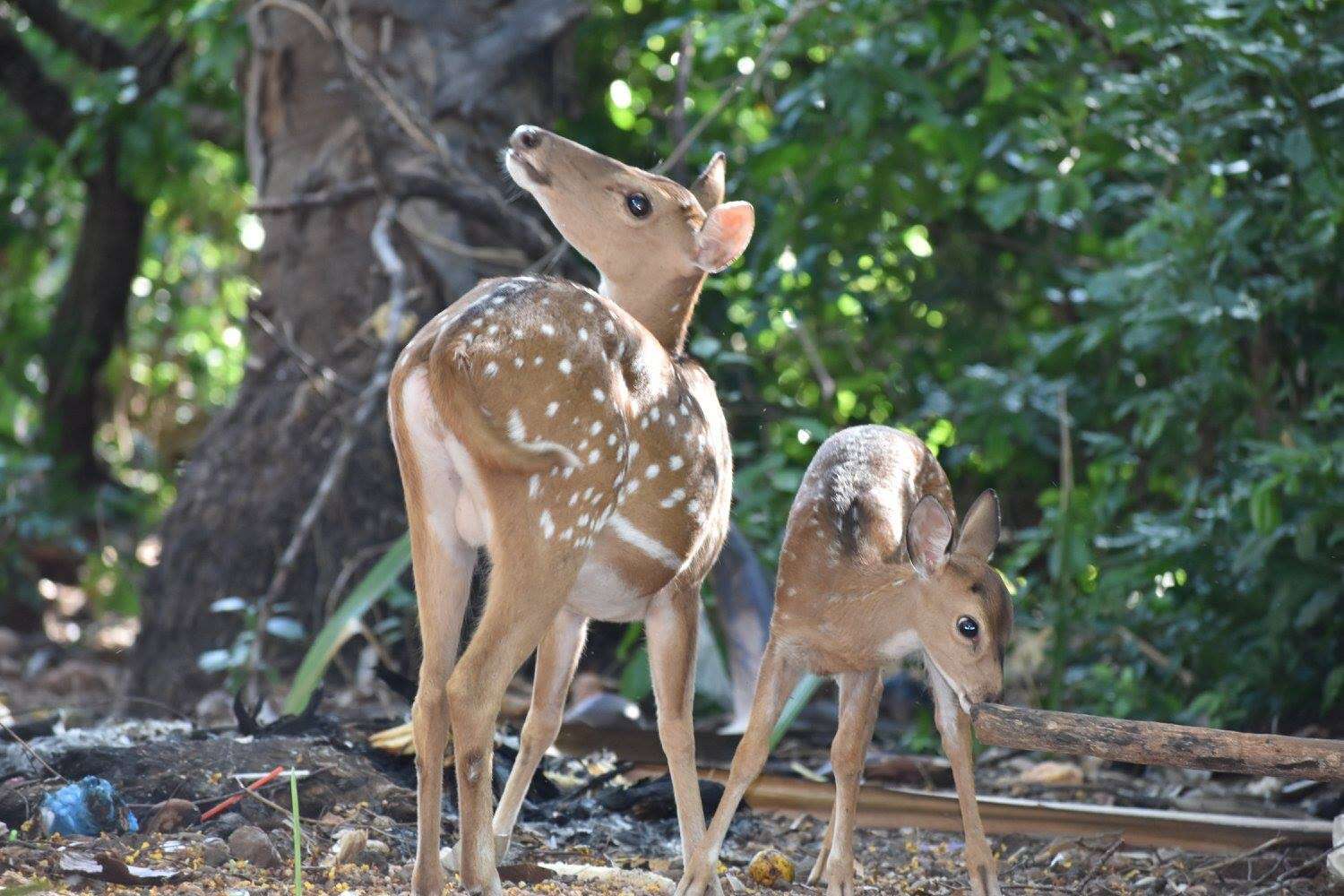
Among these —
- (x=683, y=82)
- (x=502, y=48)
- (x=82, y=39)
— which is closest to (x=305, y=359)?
(x=502, y=48)

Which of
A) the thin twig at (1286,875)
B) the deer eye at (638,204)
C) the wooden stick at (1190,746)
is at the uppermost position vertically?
the deer eye at (638,204)

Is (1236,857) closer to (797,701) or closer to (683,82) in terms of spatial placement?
(797,701)

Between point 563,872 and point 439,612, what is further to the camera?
point 563,872

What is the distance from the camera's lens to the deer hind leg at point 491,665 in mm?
3531

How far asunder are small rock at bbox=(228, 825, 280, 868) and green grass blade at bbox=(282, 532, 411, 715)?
1280 millimetres

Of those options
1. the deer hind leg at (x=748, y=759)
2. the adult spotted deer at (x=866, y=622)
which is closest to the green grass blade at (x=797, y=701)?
the adult spotted deer at (x=866, y=622)

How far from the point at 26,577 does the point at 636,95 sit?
204 inches

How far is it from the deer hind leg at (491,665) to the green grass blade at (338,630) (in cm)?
176

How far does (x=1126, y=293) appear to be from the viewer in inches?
253

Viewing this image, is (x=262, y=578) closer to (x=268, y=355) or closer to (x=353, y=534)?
(x=353, y=534)

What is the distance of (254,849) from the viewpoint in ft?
12.9

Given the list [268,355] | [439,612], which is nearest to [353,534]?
[268,355]

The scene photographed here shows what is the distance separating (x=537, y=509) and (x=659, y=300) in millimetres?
1298

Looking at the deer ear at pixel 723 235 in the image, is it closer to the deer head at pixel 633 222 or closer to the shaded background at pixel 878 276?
the deer head at pixel 633 222
